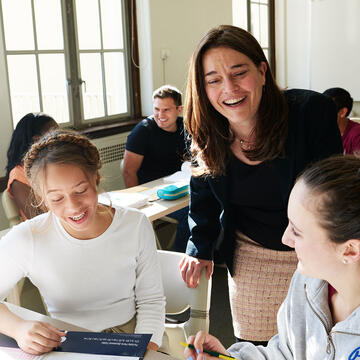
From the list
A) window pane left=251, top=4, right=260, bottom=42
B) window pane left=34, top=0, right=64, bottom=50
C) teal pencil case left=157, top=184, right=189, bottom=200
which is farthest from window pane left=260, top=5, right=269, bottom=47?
teal pencil case left=157, top=184, right=189, bottom=200

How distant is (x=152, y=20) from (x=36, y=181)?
3.43 metres

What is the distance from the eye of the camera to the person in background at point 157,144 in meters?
3.88

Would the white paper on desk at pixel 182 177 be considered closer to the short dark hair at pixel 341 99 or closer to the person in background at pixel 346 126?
the person in background at pixel 346 126

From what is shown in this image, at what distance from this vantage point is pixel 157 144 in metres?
3.92

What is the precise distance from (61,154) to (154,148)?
2.37 meters

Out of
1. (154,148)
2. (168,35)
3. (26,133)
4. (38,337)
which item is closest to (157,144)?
(154,148)

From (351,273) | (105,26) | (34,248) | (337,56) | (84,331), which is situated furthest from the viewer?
(337,56)

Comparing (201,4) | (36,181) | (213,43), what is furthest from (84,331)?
(201,4)

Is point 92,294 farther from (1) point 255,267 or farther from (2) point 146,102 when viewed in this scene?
(2) point 146,102

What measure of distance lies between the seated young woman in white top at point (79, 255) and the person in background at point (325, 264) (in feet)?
1.52

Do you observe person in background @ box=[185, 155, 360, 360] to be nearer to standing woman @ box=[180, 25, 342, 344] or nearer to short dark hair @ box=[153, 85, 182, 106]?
standing woman @ box=[180, 25, 342, 344]

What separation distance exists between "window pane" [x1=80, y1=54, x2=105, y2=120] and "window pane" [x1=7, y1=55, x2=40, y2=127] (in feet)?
1.66

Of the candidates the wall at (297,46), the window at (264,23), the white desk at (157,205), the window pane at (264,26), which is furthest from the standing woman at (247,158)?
the window pane at (264,26)

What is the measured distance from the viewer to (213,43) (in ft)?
5.28
